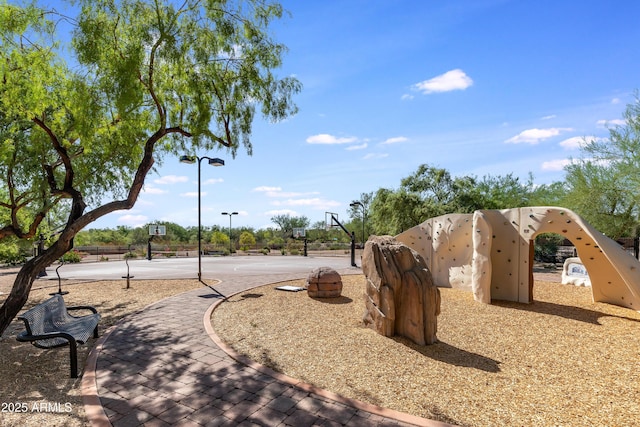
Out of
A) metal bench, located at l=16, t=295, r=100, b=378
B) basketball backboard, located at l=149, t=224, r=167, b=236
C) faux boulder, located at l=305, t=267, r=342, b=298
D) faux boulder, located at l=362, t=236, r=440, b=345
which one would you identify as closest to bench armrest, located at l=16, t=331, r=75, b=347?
metal bench, located at l=16, t=295, r=100, b=378

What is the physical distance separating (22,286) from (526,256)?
1272 centimetres

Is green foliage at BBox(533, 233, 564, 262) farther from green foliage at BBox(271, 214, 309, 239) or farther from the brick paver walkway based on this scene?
green foliage at BBox(271, 214, 309, 239)

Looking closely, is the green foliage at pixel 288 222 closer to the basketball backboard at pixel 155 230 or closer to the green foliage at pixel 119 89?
the basketball backboard at pixel 155 230

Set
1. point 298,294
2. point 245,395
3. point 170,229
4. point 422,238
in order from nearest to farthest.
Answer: point 245,395 → point 298,294 → point 422,238 → point 170,229

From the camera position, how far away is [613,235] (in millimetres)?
17234

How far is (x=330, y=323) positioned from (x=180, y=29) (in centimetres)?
741

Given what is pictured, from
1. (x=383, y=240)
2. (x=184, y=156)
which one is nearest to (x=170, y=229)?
(x=184, y=156)

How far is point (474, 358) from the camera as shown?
19.1 ft

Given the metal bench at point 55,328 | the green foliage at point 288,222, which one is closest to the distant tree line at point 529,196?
the metal bench at point 55,328

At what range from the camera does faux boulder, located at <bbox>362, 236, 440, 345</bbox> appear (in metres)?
6.41

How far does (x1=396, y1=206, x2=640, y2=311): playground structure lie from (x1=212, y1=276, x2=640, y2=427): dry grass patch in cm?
68

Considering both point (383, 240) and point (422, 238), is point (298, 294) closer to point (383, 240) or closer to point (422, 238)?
point (383, 240)

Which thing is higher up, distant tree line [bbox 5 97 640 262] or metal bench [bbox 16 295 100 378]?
distant tree line [bbox 5 97 640 262]

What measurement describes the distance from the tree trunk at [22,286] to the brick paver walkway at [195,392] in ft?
5.78
